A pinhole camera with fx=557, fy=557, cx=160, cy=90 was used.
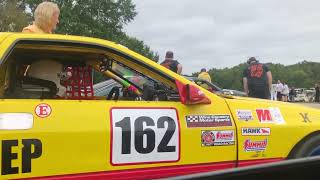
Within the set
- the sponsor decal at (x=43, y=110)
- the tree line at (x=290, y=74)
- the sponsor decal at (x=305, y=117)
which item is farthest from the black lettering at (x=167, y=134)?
the tree line at (x=290, y=74)

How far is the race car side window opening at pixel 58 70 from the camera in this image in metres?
4.05

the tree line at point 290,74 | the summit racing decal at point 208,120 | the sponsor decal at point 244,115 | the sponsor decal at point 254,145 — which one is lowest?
the sponsor decal at point 254,145

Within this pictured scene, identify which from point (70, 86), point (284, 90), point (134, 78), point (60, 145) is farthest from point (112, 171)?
point (284, 90)

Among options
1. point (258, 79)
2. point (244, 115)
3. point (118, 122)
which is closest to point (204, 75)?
point (258, 79)

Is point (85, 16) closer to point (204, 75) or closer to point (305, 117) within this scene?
point (204, 75)

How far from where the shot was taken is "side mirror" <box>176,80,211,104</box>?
13.4 feet

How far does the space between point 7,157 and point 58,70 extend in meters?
1.04

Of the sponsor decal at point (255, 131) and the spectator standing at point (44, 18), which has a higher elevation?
the spectator standing at point (44, 18)

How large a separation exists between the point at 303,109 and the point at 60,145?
2136 millimetres

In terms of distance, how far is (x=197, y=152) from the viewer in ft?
13.2

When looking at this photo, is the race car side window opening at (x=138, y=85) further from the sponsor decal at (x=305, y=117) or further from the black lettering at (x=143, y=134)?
the sponsor decal at (x=305, y=117)

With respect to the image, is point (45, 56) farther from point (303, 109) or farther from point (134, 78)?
point (303, 109)

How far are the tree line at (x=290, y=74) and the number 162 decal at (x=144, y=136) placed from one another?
2288 inches

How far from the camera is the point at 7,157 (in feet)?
11.2
